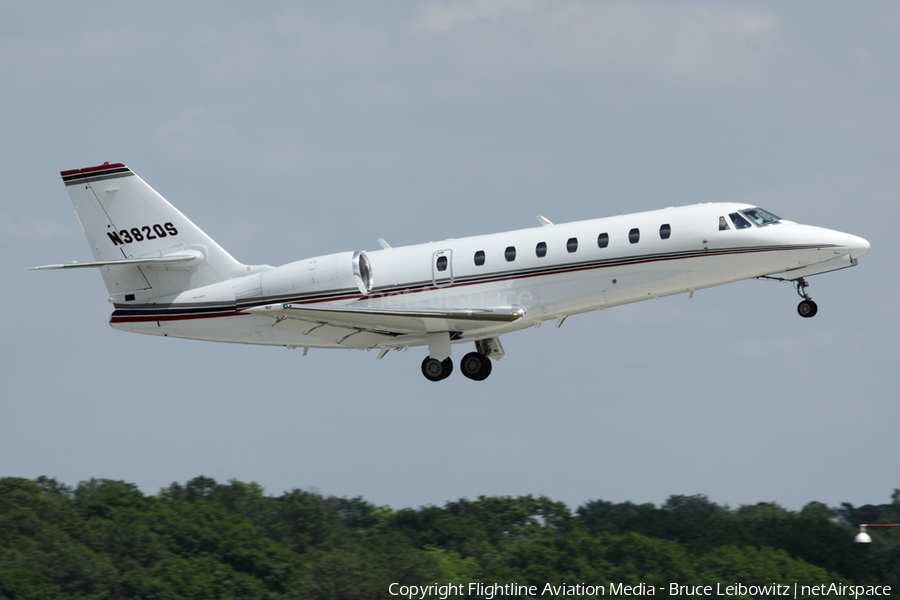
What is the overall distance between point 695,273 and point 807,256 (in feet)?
7.82

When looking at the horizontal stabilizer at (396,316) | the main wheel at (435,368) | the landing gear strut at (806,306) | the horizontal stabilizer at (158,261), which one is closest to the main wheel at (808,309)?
the landing gear strut at (806,306)

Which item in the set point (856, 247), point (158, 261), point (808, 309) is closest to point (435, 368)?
point (158, 261)

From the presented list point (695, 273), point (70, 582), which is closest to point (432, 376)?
point (695, 273)

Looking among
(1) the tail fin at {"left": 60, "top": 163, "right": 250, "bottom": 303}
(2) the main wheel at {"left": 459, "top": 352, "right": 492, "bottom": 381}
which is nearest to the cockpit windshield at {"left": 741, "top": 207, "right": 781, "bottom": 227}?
(2) the main wheel at {"left": 459, "top": 352, "right": 492, "bottom": 381}

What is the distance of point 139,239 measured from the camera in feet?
92.0

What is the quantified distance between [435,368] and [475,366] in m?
1.21

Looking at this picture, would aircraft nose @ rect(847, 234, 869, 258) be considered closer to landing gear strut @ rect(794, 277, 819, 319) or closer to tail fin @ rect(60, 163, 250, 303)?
landing gear strut @ rect(794, 277, 819, 319)

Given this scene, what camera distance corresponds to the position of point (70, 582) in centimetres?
4650

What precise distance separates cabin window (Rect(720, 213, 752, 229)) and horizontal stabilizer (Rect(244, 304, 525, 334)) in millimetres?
5025

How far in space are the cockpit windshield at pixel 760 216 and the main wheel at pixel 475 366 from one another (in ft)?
24.2

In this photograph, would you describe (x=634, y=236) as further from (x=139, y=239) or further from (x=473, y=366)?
(x=139, y=239)

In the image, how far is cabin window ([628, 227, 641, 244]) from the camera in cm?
2405

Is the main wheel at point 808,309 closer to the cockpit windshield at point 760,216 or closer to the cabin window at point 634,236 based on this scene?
the cockpit windshield at point 760,216

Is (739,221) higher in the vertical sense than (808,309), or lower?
higher
